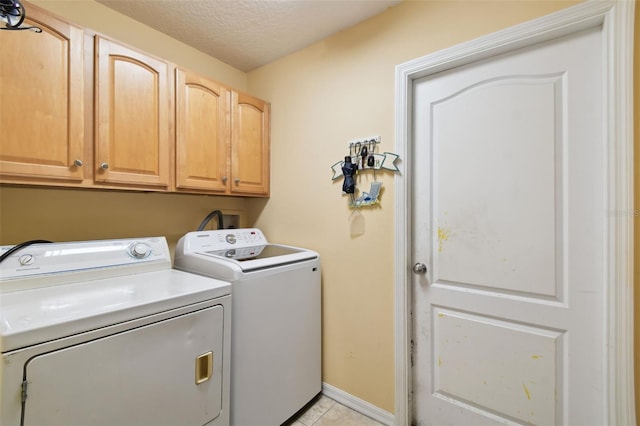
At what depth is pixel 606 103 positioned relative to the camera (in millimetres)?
1105

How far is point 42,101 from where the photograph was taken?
1223mm

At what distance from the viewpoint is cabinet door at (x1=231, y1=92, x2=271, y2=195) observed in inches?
78.4

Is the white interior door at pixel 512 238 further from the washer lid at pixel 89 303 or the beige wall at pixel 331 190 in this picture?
the washer lid at pixel 89 303

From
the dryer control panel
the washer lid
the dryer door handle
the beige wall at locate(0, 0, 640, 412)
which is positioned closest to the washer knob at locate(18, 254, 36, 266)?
the dryer control panel

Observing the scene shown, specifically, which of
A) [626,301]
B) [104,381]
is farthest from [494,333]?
[104,381]

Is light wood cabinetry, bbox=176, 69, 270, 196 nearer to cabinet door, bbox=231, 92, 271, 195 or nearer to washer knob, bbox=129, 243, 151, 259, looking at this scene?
cabinet door, bbox=231, 92, 271, 195

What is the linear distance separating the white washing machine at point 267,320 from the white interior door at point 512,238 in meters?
0.65

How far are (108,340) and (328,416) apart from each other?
137cm

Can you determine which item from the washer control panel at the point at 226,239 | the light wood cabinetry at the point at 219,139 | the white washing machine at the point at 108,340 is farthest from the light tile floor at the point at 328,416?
the light wood cabinetry at the point at 219,139

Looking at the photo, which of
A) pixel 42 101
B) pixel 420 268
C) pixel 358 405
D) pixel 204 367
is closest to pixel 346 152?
pixel 420 268

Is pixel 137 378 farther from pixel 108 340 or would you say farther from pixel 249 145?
pixel 249 145

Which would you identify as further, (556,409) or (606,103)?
(556,409)

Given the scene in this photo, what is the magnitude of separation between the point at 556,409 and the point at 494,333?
37 centimetres

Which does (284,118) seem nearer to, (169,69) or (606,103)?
(169,69)
